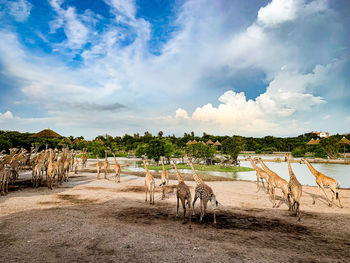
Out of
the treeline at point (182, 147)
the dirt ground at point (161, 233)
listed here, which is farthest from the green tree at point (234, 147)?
the dirt ground at point (161, 233)

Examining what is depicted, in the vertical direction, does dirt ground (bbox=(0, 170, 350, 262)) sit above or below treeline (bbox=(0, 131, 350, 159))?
below

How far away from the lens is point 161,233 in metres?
6.22

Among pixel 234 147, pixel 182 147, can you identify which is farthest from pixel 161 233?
pixel 182 147

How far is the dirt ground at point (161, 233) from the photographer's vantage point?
4879 millimetres

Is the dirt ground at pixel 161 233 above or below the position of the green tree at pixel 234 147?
below

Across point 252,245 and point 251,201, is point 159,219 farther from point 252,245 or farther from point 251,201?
point 251,201

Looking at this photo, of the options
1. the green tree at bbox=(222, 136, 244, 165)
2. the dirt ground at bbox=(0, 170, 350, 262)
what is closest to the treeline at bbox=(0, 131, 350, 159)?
the green tree at bbox=(222, 136, 244, 165)

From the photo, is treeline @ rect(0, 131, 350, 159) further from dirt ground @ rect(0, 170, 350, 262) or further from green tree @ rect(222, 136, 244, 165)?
dirt ground @ rect(0, 170, 350, 262)

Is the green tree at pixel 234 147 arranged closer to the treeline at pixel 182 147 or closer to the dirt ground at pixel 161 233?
the treeline at pixel 182 147

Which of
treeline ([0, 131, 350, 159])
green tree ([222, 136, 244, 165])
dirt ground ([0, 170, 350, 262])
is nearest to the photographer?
dirt ground ([0, 170, 350, 262])

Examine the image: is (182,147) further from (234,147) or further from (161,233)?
(161,233)

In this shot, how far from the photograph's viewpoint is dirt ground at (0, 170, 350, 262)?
16.0 ft

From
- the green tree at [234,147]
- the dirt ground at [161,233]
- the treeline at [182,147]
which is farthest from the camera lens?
the green tree at [234,147]

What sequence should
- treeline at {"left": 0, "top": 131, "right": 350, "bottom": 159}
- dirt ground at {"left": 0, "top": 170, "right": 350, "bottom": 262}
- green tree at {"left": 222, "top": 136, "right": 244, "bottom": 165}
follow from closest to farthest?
dirt ground at {"left": 0, "top": 170, "right": 350, "bottom": 262}
treeline at {"left": 0, "top": 131, "right": 350, "bottom": 159}
green tree at {"left": 222, "top": 136, "right": 244, "bottom": 165}
